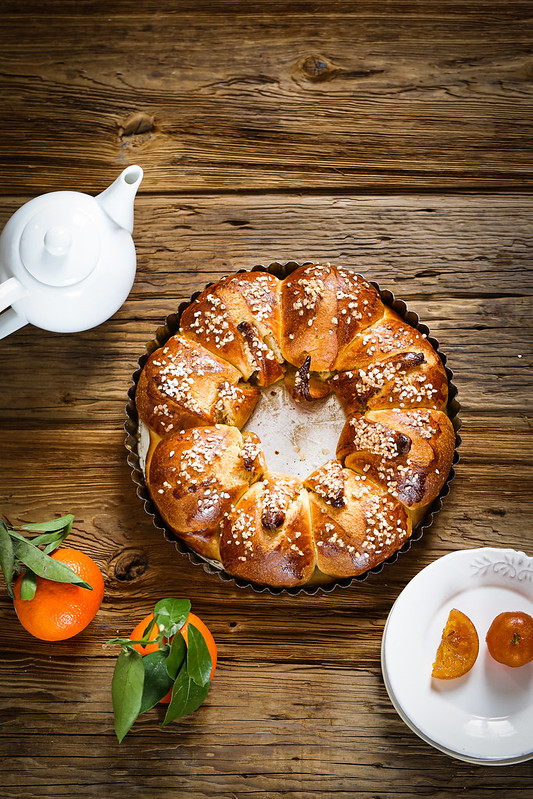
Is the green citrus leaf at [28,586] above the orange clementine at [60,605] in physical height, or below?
above

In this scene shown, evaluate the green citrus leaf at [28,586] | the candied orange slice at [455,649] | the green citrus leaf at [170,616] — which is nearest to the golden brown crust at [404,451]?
the candied orange slice at [455,649]

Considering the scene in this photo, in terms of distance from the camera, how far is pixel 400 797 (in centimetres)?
218

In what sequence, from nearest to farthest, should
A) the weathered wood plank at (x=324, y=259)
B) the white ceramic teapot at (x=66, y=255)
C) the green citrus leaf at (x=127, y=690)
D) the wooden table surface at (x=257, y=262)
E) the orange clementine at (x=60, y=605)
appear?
1. the green citrus leaf at (x=127, y=690)
2. the white ceramic teapot at (x=66, y=255)
3. the orange clementine at (x=60, y=605)
4. the wooden table surface at (x=257, y=262)
5. the weathered wood plank at (x=324, y=259)

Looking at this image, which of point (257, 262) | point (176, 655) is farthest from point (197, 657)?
point (257, 262)

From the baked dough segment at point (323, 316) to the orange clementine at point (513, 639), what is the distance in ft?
2.81

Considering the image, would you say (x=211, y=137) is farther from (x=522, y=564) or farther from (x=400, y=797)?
(x=400, y=797)

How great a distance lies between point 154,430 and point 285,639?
29.7 inches

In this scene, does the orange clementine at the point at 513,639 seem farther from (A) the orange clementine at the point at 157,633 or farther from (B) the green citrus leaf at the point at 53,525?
(B) the green citrus leaf at the point at 53,525

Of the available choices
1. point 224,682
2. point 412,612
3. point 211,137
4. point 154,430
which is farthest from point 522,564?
point 211,137

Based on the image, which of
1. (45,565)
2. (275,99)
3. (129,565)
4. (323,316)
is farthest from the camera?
(275,99)

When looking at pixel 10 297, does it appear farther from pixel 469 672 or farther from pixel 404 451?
pixel 469 672

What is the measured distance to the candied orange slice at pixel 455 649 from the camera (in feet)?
6.64

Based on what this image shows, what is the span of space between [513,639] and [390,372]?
0.80m

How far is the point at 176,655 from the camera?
191 cm
